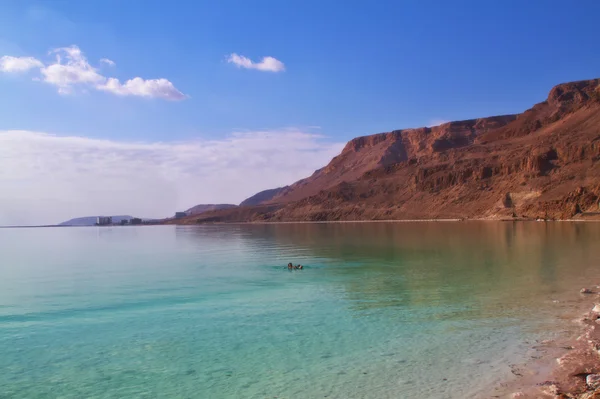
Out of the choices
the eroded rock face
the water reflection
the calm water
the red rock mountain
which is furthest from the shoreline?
the red rock mountain

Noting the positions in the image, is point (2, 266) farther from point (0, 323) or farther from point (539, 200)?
point (539, 200)

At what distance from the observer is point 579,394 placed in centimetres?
808

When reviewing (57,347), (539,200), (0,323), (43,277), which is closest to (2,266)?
(43,277)

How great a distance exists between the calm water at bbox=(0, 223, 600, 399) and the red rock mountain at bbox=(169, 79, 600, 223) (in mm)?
79067

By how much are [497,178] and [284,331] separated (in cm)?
12135

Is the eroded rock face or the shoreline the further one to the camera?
the shoreline

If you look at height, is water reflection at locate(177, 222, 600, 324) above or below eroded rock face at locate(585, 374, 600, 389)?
below

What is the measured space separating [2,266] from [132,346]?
31819 millimetres

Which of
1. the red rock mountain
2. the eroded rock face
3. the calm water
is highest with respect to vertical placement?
the red rock mountain

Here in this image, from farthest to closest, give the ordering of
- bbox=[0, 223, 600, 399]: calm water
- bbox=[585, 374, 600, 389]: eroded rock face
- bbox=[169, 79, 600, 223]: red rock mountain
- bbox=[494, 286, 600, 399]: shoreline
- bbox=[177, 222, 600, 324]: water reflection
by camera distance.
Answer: bbox=[169, 79, 600, 223]: red rock mountain
bbox=[177, 222, 600, 324]: water reflection
bbox=[0, 223, 600, 399]: calm water
bbox=[494, 286, 600, 399]: shoreline
bbox=[585, 374, 600, 389]: eroded rock face

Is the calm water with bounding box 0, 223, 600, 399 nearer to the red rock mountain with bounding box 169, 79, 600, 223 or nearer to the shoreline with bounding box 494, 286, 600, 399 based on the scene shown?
the shoreline with bounding box 494, 286, 600, 399

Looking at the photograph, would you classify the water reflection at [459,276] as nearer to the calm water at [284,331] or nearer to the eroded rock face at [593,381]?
the calm water at [284,331]

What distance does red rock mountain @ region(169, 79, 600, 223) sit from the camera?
101 metres

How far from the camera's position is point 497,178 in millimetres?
123312
